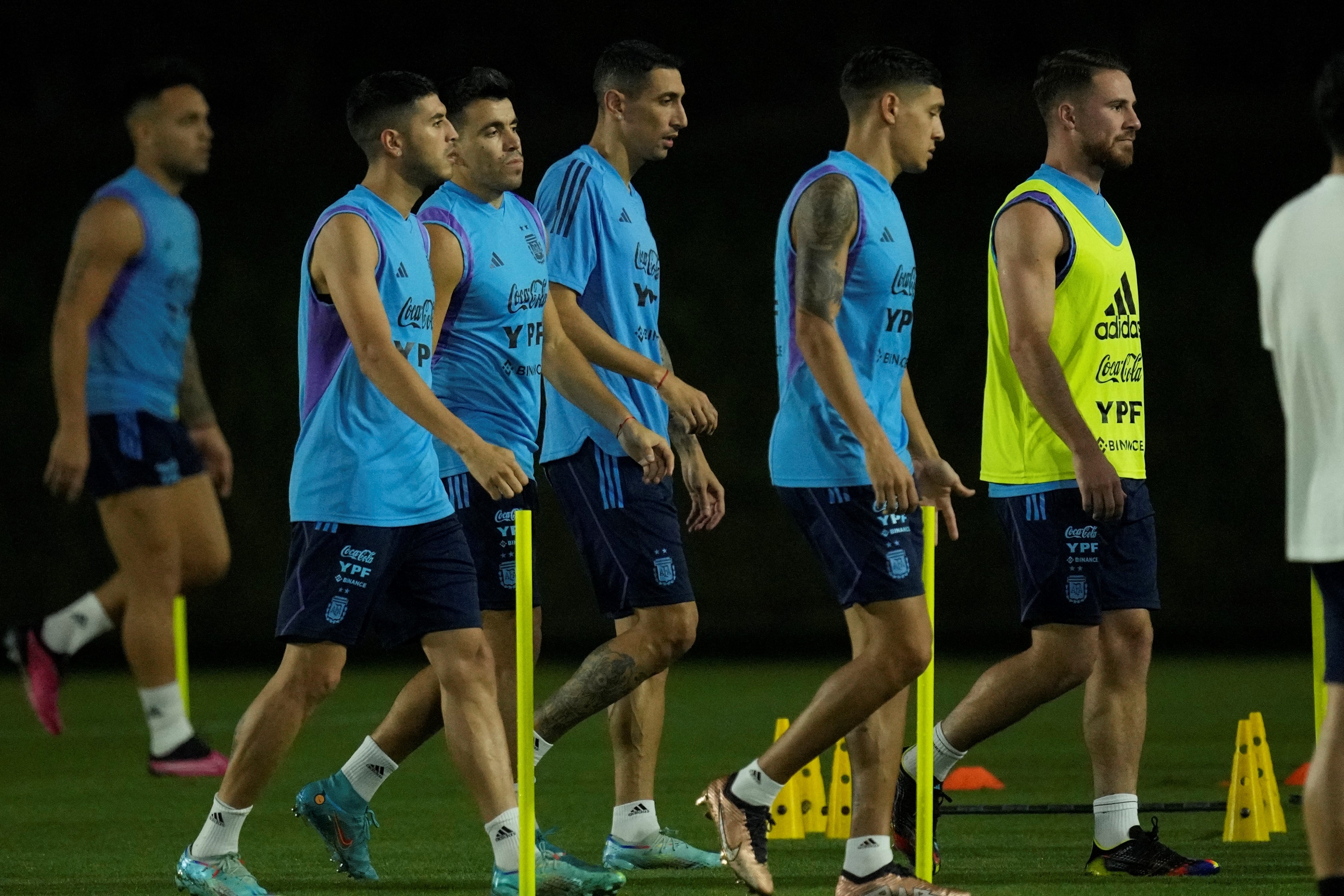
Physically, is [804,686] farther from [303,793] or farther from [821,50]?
[303,793]

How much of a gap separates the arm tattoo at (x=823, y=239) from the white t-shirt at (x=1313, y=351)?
1.33 meters

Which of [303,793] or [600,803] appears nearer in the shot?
[303,793]

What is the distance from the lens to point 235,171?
13.5 metres

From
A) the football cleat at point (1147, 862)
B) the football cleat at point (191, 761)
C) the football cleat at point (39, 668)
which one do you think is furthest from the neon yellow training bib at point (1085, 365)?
the football cleat at point (39, 668)

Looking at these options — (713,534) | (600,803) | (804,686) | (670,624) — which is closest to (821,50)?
(713,534)

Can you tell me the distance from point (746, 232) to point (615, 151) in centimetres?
803

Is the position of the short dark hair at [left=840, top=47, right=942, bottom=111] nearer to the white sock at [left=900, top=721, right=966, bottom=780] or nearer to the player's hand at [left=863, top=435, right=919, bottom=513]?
the player's hand at [left=863, top=435, right=919, bottom=513]

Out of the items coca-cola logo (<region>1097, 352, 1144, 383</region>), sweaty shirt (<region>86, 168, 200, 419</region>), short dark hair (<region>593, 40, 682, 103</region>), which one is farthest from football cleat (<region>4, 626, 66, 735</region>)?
coca-cola logo (<region>1097, 352, 1144, 383</region>)

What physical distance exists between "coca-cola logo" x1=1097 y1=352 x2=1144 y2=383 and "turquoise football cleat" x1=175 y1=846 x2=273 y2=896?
250 cm

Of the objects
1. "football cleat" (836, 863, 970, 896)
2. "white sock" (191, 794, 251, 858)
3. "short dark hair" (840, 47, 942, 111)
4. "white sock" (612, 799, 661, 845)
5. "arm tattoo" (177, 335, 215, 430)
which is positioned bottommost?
"white sock" (612, 799, 661, 845)

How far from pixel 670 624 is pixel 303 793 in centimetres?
106

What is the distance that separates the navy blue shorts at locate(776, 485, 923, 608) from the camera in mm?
4371

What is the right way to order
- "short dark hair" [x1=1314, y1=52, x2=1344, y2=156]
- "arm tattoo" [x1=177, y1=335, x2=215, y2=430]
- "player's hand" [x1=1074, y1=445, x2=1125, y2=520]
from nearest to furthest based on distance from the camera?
1. "short dark hair" [x1=1314, y1=52, x2=1344, y2=156]
2. "player's hand" [x1=1074, y1=445, x2=1125, y2=520]
3. "arm tattoo" [x1=177, y1=335, x2=215, y2=430]

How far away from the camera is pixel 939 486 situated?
4914 millimetres
